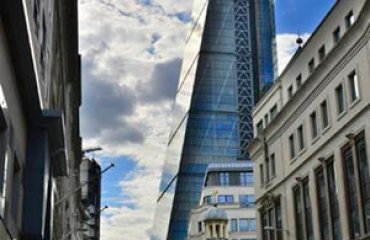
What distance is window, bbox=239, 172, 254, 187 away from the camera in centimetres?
13912

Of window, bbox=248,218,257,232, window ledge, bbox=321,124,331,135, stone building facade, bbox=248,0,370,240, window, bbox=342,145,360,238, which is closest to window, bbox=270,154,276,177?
stone building facade, bbox=248,0,370,240

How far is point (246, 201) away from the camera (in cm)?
13512

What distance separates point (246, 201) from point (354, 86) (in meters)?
87.4

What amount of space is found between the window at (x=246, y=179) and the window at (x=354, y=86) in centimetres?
9002

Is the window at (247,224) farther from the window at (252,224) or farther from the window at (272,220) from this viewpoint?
the window at (272,220)

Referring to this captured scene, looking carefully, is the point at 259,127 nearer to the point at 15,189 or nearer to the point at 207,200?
the point at 15,189

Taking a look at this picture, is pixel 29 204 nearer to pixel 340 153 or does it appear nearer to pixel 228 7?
pixel 340 153

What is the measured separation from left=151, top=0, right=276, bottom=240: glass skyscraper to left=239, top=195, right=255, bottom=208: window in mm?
31054

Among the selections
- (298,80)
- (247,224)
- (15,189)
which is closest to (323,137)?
(298,80)

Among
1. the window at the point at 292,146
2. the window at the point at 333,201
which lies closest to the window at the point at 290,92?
the window at the point at 292,146

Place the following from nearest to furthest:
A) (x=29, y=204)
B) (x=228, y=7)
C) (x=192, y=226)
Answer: (x=29, y=204), (x=192, y=226), (x=228, y=7)

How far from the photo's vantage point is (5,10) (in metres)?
24.4

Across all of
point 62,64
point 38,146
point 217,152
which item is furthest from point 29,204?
point 217,152

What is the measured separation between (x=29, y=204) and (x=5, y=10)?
36.1 feet
